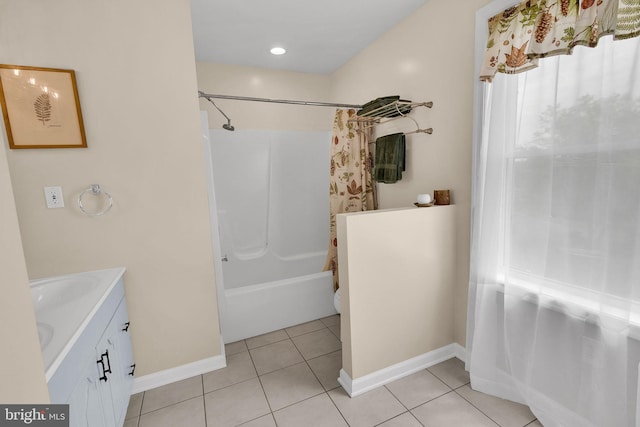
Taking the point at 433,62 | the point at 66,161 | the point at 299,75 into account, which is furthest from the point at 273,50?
the point at 66,161

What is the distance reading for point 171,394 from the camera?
72.8 inches

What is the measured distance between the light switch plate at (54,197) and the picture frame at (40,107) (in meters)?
0.22

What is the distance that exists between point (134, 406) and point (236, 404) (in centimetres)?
60

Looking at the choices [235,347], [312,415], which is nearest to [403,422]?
[312,415]

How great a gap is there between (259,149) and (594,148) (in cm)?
258

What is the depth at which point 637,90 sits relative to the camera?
1.12m

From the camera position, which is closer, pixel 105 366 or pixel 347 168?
pixel 105 366

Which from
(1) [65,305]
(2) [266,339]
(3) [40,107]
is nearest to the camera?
(1) [65,305]

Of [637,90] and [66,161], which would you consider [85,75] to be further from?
[637,90]

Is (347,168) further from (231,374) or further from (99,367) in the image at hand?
(99,367)

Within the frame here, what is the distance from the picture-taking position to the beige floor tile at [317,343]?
7.35ft

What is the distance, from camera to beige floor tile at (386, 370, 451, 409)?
5.72 feet

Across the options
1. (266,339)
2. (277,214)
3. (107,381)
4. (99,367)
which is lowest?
(266,339)

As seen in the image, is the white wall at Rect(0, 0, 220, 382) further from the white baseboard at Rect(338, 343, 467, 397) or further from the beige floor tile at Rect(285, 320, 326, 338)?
the white baseboard at Rect(338, 343, 467, 397)
